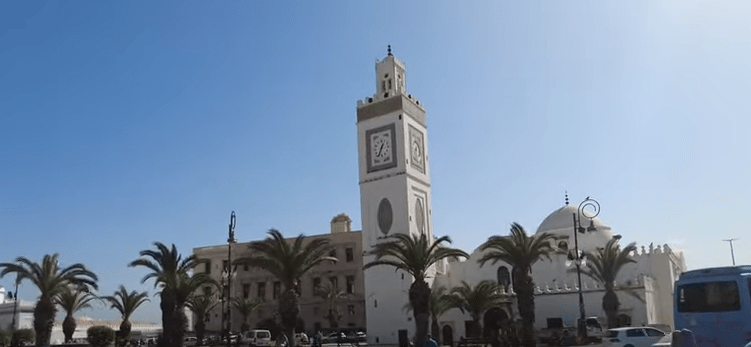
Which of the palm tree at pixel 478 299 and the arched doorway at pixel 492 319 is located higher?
the palm tree at pixel 478 299

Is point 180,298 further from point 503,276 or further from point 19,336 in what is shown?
point 503,276

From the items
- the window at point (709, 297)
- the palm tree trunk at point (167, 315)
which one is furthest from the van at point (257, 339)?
the window at point (709, 297)

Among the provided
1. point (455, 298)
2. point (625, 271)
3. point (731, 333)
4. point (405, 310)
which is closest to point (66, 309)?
point (405, 310)

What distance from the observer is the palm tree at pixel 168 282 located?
3319cm

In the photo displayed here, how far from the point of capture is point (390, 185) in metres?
47.3

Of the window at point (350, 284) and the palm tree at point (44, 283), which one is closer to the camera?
the palm tree at point (44, 283)

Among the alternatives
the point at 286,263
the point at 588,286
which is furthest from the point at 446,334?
the point at 286,263

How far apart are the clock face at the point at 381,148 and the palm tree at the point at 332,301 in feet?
38.9

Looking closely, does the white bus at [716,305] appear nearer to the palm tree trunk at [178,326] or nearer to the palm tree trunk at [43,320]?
the palm tree trunk at [178,326]

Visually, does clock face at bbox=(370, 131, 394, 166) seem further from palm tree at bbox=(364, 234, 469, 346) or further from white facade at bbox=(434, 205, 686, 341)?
palm tree at bbox=(364, 234, 469, 346)

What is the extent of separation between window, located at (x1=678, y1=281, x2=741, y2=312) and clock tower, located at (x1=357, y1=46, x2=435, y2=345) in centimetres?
2864

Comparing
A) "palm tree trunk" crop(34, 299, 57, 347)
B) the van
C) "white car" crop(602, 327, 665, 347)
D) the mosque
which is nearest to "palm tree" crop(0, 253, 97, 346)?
"palm tree trunk" crop(34, 299, 57, 347)

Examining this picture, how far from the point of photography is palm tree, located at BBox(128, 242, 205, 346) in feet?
109

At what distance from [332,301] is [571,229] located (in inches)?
775
